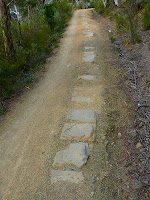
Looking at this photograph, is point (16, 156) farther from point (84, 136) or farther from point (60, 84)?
point (60, 84)

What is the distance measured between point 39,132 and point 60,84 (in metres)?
1.68

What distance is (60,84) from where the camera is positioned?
4207 mm

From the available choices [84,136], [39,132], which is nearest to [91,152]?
[84,136]

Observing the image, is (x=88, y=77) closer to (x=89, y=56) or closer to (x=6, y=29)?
(x=89, y=56)

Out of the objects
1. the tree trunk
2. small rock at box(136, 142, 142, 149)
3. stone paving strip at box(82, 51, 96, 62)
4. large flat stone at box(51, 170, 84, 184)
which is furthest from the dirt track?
the tree trunk

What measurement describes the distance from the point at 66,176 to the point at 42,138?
2.42 ft

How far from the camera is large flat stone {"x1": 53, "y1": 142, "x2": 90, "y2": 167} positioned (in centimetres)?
223

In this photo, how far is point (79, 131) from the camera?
269 centimetres

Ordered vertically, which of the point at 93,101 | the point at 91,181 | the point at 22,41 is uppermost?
the point at 22,41

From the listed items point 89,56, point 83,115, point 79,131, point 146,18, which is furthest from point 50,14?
point 79,131

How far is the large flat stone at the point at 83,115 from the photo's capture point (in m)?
2.94

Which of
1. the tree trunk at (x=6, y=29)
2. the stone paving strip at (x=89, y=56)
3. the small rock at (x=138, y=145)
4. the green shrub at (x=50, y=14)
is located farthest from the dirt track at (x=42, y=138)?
the green shrub at (x=50, y=14)

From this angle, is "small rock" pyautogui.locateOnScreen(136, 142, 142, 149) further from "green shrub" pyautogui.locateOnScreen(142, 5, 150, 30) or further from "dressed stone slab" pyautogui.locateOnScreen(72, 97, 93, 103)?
"green shrub" pyautogui.locateOnScreen(142, 5, 150, 30)

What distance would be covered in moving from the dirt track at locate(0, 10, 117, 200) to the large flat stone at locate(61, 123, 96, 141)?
10 centimetres
